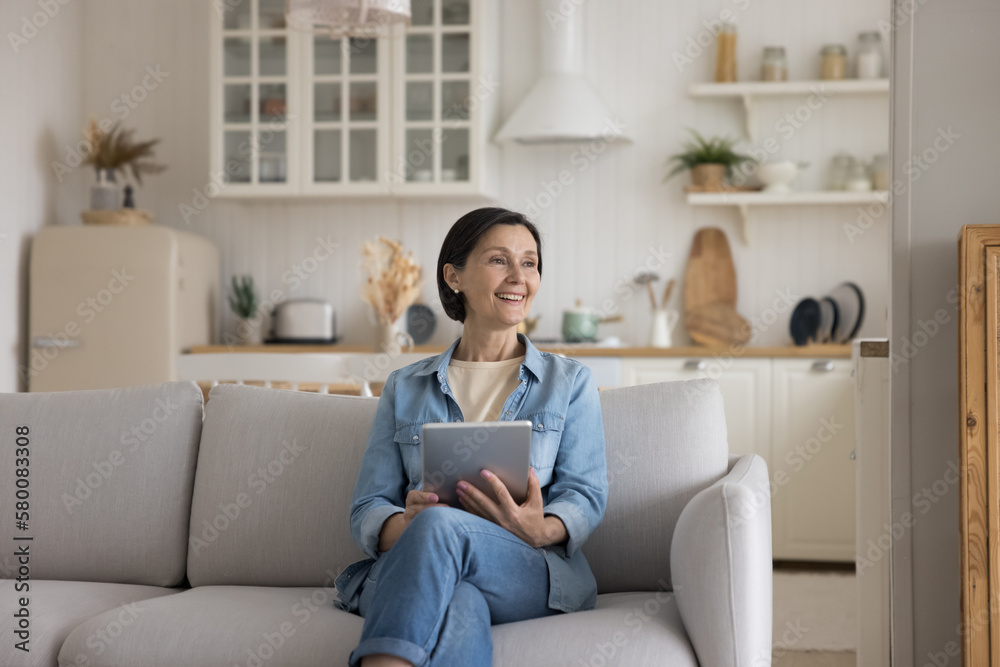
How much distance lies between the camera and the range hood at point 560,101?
418cm

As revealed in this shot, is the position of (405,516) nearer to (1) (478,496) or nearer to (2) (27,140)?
(1) (478,496)

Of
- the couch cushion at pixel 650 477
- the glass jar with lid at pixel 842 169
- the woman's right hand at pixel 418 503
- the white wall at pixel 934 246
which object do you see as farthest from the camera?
the glass jar with lid at pixel 842 169

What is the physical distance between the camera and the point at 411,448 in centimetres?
186

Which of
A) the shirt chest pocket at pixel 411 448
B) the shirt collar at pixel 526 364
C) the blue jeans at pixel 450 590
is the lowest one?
the blue jeans at pixel 450 590

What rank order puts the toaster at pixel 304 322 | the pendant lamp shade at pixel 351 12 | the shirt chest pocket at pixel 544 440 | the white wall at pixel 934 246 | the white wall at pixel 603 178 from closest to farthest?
the shirt chest pocket at pixel 544 440
the white wall at pixel 934 246
the pendant lamp shade at pixel 351 12
the white wall at pixel 603 178
the toaster at pixel 304 322

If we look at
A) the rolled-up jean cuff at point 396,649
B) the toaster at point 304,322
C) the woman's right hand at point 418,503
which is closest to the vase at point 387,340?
the toaster at point 304,322

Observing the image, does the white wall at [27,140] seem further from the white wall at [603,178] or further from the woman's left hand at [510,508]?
the woman's left hand at [510,508]

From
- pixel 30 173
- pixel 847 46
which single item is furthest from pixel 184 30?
pixel 847 46

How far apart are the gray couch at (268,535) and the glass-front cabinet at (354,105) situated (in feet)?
7.35

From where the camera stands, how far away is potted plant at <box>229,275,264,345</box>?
4.56m

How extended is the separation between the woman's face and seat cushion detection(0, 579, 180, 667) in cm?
87

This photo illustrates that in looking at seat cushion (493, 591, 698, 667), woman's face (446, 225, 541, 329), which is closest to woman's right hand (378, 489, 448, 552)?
seat cushion (493, 591, 698, 667)

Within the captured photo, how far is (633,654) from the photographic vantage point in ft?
5.13

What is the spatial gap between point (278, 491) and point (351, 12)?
4.80 feet
